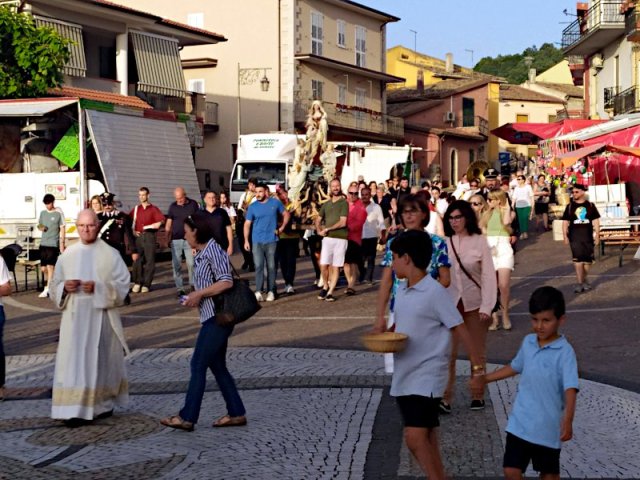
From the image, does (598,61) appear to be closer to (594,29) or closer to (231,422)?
(594,29)

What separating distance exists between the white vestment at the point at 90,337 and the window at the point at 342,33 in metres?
46.1

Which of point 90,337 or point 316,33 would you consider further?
point 316,33

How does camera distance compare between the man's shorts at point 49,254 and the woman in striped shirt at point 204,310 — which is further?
the man's shorts at point 49,254

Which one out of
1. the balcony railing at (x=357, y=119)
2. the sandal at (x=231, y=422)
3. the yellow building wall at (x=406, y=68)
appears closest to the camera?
the sandal at (x=231, y=422)

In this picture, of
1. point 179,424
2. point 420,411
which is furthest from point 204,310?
point 420,411

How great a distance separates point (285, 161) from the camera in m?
33.9

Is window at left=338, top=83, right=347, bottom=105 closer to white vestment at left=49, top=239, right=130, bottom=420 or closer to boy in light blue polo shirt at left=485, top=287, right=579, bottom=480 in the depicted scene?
white vestment at left=49, top=239, right=130, bottom=420

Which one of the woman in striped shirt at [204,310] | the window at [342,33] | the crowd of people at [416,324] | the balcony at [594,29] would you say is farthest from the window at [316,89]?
the woman in striped shirt at [204,310]

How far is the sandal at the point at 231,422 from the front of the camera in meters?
8.60

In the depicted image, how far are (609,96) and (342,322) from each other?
33405 millimetres

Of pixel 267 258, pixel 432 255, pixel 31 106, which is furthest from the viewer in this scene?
pixel 31 106

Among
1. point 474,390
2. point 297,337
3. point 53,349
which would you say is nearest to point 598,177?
point 297,337

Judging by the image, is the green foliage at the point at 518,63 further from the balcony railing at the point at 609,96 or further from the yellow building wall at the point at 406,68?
the balcony railing at the point at 609,96

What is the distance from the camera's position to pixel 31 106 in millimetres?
23922
